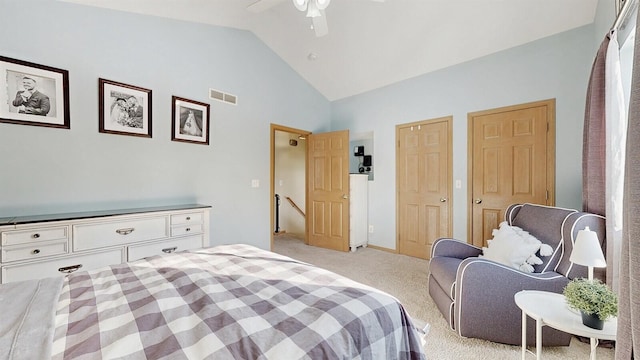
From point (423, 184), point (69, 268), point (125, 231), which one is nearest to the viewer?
point (69, 268)

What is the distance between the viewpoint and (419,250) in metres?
3.79

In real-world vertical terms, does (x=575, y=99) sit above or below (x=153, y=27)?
below

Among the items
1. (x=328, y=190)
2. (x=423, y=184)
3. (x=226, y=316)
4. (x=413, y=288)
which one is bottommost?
(x=413, y=288)

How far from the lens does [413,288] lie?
2.79 meters

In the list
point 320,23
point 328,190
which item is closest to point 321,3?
point 320,23

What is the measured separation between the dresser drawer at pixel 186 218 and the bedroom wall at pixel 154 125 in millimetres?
401

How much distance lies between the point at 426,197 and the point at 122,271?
11.5 ft

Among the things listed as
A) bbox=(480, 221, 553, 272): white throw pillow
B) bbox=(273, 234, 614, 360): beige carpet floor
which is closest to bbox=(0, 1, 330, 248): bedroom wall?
bbox=(273, 234, 614, 360): beige carpet floor

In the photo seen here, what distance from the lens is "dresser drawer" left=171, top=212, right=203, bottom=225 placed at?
252 cm

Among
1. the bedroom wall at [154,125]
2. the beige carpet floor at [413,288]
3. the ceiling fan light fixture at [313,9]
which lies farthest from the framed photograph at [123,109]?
the beige carpet floor at [413,288]

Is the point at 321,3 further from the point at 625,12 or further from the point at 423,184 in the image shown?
the point at 423,184

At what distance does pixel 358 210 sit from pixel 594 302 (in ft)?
10.4

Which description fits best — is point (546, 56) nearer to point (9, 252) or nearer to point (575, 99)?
point (575, 99)

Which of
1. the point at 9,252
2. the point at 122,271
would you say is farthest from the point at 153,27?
the point at 122,271
